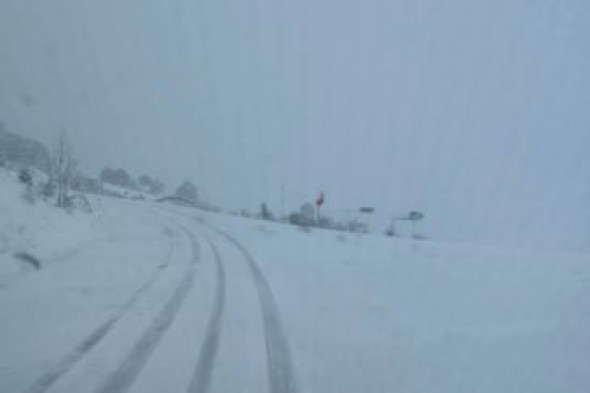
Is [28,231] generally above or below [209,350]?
above

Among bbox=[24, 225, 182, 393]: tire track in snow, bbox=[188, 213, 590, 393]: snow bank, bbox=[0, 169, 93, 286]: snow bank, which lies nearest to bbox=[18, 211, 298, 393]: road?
bbox=[24, 225, 182, 393]: tire track in snow

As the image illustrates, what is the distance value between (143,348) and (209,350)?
28.9 inches

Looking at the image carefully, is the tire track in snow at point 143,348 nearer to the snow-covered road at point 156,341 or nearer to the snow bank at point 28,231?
the snow-covered road at point 156,341

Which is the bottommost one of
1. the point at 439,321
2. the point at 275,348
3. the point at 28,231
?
the point at 275,348

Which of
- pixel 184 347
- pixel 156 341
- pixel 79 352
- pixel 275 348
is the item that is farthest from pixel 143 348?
pixel 275 348

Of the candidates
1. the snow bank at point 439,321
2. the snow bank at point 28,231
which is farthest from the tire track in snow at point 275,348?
the snow bank at point 28,231

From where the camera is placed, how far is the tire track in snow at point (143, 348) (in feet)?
14.8

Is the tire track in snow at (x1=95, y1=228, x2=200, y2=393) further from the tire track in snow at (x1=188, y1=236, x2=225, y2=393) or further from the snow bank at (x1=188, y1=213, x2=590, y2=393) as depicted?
the snow bank at (x1=188, y1=213, x2=590, y2=393)

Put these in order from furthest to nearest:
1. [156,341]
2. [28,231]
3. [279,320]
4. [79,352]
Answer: [28,231] < [279,320] < [156,341] < [79,352]

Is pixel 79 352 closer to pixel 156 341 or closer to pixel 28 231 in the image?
pixel 156 341

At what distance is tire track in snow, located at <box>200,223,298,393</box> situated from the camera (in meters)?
4.89

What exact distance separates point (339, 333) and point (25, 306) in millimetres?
4449

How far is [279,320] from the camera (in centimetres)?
725

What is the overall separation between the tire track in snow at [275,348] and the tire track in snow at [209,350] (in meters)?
0.62
